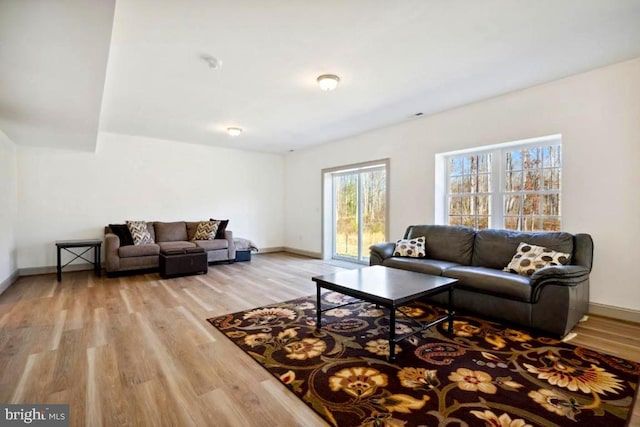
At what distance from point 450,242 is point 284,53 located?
3111mm

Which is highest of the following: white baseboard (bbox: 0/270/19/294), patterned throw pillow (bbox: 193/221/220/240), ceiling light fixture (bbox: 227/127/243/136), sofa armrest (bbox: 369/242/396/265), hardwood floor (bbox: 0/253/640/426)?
ceiling light fixture (bbox: 227/127/243/136)

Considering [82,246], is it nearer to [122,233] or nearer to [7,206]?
[122,233]

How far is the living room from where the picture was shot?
309cm

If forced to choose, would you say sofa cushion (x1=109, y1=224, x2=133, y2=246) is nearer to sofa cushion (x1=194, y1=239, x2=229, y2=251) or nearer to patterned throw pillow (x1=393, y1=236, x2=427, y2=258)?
sofa cushion (x1=194, y1=239, x2=229, y2=251)

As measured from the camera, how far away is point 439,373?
209 centimetres

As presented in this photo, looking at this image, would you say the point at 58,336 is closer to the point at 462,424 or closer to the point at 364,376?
the point at 364,376

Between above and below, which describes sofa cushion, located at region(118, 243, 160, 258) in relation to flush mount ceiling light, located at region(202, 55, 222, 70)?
below

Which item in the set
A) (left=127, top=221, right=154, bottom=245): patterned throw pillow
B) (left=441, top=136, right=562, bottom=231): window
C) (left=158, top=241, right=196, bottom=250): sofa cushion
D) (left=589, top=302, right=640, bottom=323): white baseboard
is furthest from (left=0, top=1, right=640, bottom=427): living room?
(left=158, top=241, right=196, bottom=250): sofa cushion

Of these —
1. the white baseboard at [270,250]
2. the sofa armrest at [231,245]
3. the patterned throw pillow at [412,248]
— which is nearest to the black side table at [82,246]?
the sofa armrest at [231,245]

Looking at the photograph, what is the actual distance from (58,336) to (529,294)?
14.2 feet

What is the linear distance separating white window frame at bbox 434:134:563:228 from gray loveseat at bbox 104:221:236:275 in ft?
13.6

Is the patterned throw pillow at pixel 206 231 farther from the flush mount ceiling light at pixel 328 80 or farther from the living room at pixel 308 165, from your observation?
the flush mount ceiling light at pixel 328 80

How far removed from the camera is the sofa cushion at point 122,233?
212 inches

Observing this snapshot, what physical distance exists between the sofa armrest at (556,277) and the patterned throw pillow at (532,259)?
231 millimetres
